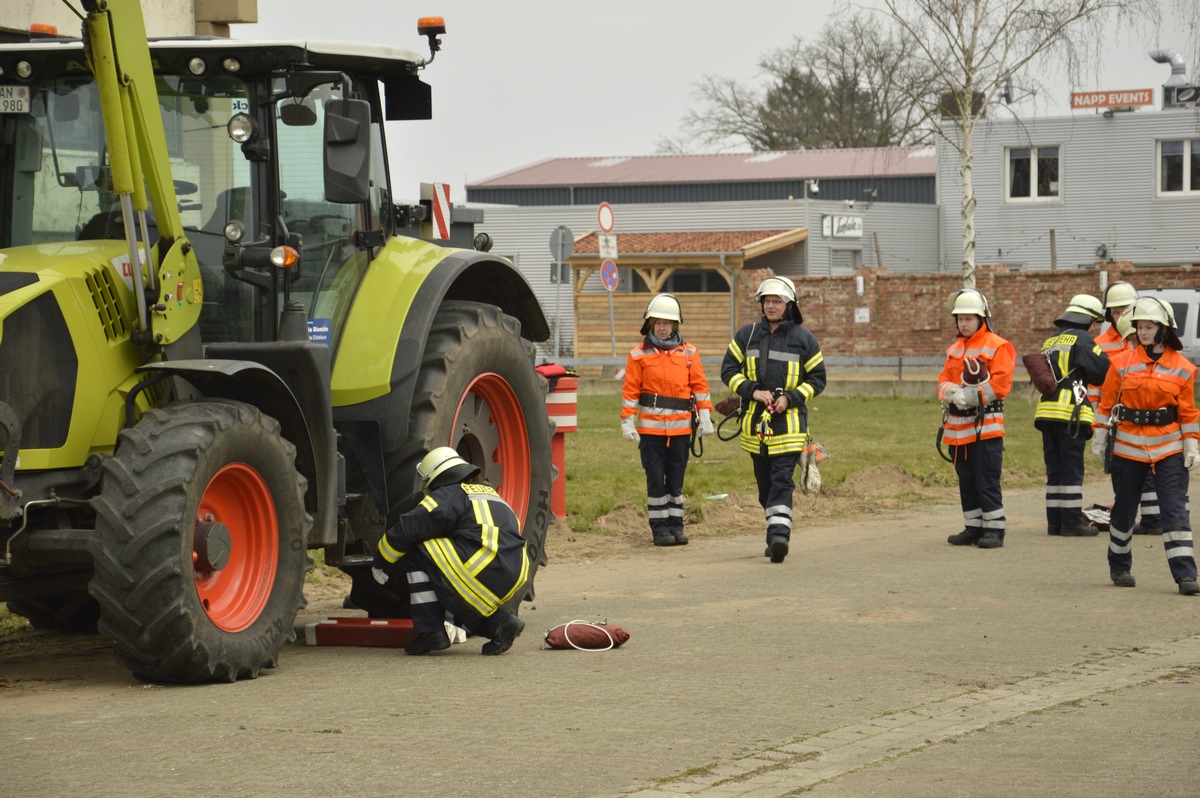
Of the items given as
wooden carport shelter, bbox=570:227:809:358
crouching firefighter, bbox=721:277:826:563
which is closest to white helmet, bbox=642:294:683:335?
crouching firefighter, bbox=721:277:826:563

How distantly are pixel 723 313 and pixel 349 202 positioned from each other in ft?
123

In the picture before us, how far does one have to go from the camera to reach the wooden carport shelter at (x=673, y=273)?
147 feet

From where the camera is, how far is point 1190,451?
10.7 m

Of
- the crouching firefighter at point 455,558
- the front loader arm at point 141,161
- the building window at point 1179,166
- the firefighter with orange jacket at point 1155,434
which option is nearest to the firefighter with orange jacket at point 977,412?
the firefighter with orange jacket at point 1155,434

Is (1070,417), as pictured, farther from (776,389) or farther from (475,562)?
(475,562)

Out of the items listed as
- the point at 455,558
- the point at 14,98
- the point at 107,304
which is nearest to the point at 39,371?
the point at 107,304

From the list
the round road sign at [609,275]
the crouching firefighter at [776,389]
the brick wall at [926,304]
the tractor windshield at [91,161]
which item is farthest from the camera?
the brick wall at [926,304]

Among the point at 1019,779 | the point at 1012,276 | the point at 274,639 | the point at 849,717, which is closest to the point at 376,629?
the point at 274,639

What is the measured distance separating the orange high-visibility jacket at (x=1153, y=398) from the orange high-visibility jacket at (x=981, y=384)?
211 centimetres

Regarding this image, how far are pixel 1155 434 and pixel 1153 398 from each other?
23cm

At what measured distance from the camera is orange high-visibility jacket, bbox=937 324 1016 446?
13.2 m

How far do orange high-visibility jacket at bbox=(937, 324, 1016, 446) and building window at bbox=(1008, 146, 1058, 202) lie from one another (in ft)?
117

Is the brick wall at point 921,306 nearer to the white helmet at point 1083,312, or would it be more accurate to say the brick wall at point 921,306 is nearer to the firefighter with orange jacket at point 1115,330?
the firefighter with orange jacket at point 1115,330

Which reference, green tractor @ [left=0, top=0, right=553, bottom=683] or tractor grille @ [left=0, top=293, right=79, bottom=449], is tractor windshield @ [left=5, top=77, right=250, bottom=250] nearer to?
green tractor @ [left=0, top=0, right=553, bottom=683]
